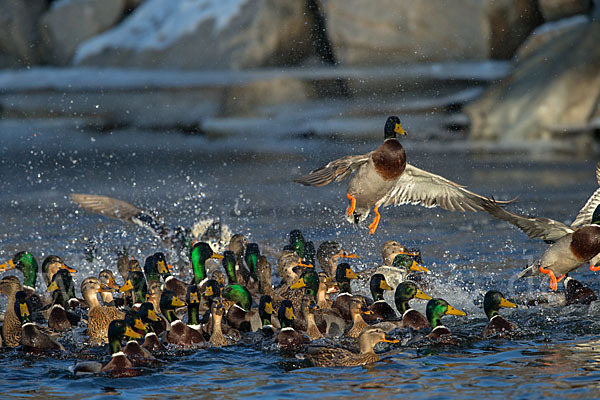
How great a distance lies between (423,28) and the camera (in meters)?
18.6

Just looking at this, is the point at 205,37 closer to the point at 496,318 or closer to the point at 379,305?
the point at 379,305

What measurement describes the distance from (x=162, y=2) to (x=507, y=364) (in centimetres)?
1549

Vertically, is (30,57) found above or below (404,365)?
above

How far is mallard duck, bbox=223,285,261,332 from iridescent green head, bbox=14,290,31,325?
151 cm

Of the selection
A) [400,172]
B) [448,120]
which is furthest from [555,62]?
[400,172]

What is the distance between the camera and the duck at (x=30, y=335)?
7098 millimetres

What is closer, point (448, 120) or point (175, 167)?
point (175, 167)

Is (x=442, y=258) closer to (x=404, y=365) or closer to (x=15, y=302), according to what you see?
(x=404, y=365)

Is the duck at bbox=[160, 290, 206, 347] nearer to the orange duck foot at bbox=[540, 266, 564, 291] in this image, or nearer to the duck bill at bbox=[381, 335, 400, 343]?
the duck bill at bbox=[381, 335, 400, 343]

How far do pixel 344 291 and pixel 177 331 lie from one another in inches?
65.1

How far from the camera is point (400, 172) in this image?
8359mm

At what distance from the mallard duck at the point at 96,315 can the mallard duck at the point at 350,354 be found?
1652mm

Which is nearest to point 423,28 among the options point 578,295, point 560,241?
point 560,241

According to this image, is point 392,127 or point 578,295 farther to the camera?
point 392,127
